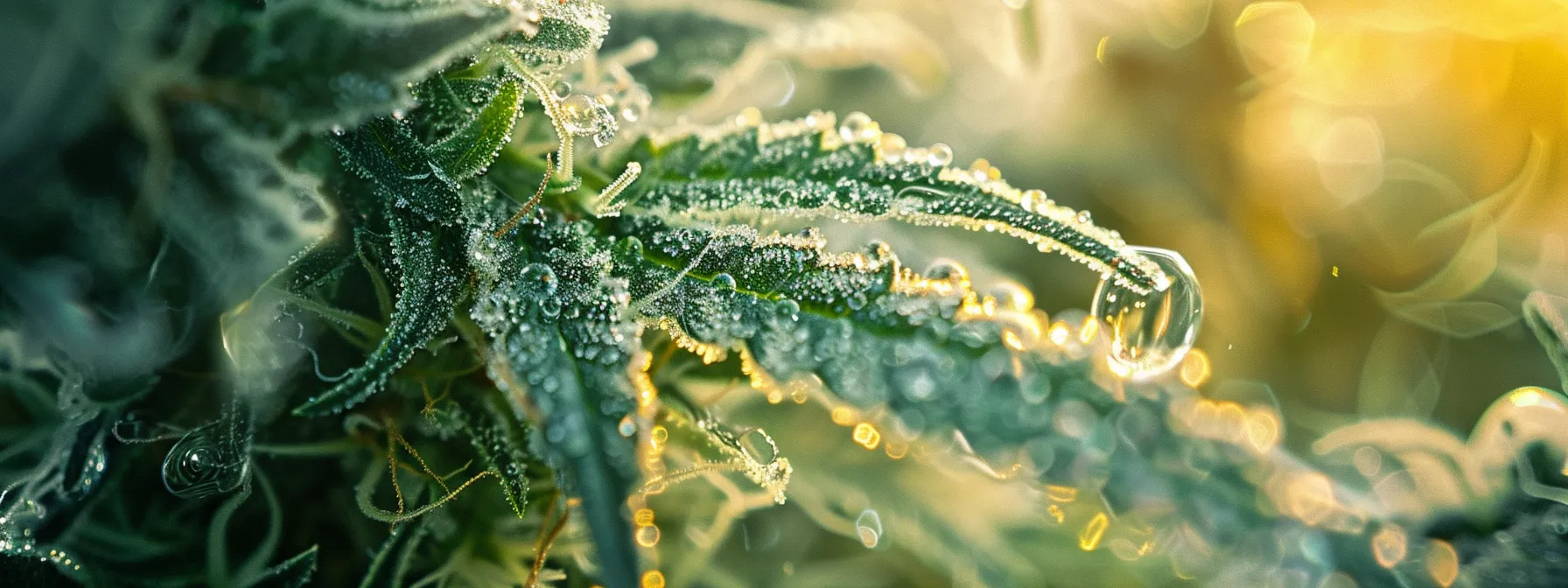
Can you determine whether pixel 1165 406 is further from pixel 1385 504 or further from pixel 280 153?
pixel 280 153

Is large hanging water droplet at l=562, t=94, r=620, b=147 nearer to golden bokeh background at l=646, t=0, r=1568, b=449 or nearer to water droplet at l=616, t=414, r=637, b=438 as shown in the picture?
water droplet at l=616, t=414, r=637, b=438

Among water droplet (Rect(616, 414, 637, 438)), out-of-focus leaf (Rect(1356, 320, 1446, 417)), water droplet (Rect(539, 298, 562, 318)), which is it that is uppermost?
out-of-focus leaf (Rect(1356, 320, 1446, 417))

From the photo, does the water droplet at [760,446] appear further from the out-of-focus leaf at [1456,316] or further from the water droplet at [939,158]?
the out-of-focus leaf at [1456,316]

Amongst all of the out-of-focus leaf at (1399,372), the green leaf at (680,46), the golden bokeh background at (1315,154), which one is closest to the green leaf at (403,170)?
the green leaf at (680,46)

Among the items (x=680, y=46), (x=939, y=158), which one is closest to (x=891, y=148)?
(x=939, y=158)

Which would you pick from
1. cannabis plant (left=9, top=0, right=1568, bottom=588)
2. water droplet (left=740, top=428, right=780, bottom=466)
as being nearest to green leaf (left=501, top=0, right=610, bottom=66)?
cannabis plant (left=9, top=0, right=1568, bottom=588)

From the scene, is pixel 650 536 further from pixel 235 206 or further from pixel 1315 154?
pixel 1315 154
